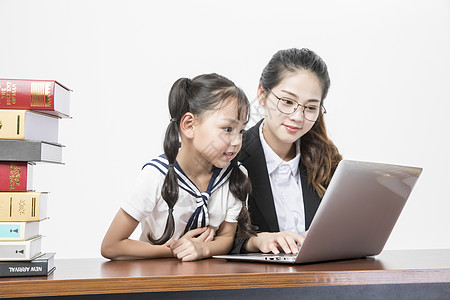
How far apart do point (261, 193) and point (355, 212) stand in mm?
671

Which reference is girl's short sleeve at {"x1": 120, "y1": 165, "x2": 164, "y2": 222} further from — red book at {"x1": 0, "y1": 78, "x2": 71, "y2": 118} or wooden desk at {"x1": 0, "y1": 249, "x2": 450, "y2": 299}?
red book at {"x1": 0, "y1": 78, "x2": 71, "y2": 118}

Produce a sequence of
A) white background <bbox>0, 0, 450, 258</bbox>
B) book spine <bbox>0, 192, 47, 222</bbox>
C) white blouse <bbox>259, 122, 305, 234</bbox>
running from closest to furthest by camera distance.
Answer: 1. book spine <bbox>0, 192, 47, 222</bbox>
2. white blouse <bbox>259, 122, 305, 234</bbox>
3. white background <bbox>0, 0, 450, 258</bbox>

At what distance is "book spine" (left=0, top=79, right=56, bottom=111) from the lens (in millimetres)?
1001

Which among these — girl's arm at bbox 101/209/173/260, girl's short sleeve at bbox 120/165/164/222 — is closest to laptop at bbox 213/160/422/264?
girl's arm at bbox 101/209/173/260

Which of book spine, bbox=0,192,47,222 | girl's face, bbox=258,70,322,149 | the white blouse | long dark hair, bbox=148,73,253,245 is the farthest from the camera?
the white blouse

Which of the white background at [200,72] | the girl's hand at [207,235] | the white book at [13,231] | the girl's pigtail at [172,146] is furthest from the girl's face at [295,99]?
the white background at [200,72]

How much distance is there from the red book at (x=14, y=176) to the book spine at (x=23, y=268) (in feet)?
0.46

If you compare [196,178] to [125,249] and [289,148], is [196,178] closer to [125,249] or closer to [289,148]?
[125,249]

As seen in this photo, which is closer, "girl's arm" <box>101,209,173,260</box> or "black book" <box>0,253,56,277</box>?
"black book" <box>0,253,56,277</box>

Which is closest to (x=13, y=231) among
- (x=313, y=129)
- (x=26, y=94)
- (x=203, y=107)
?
(x=26, y=94)

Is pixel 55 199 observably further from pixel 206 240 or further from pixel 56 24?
pixel 206 240

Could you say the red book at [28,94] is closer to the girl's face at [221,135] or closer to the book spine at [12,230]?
the book spine at [12,230]

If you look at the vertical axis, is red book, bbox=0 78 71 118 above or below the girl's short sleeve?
above

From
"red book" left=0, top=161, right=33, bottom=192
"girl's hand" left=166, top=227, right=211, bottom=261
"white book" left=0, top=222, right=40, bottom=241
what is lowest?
"girl's hand" left=166, top=227, right=211, bottom=261
